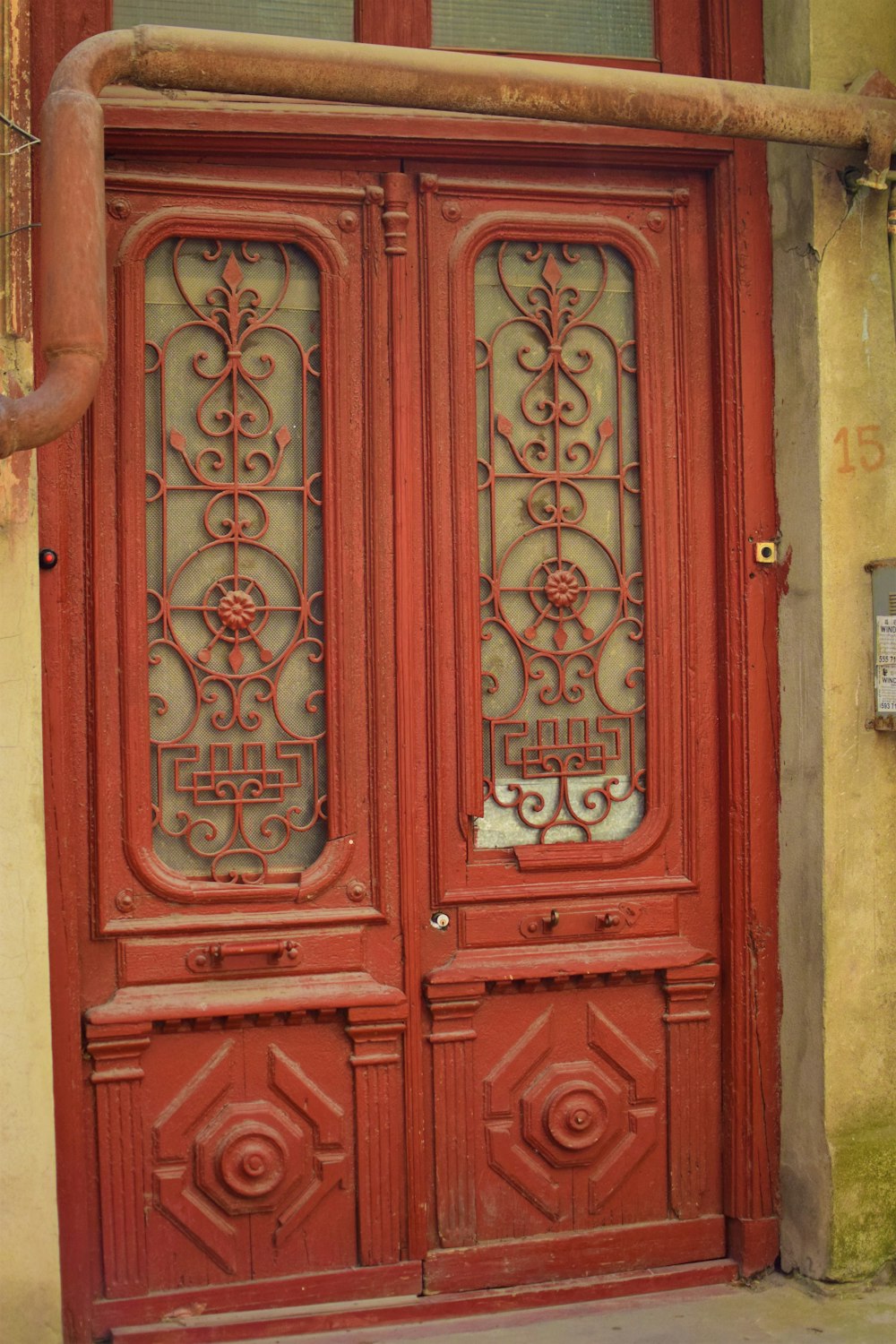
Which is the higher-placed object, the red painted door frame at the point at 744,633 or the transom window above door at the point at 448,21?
the transom window above door at the point at 448,21

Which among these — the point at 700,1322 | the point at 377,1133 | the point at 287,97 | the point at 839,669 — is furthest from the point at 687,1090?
the point at 287,97

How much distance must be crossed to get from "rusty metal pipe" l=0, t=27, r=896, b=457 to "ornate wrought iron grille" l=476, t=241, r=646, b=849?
53 centimetres

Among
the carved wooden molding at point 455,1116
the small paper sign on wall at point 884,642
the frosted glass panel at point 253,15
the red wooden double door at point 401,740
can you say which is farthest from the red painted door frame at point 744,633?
the carved wooden molding at point 455,1116

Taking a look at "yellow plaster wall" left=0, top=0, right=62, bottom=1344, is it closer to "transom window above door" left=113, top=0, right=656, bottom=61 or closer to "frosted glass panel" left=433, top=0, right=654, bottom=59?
"transom window above door" left=113, top=0, right=656, bottom=61

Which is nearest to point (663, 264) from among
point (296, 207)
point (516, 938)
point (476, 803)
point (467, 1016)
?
point (296, 207)

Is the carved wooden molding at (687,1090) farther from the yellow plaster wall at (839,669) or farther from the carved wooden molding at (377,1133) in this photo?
the carved wooden molding at (377,1133)

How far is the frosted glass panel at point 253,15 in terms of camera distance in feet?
12.2

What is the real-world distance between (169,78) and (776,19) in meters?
1.82

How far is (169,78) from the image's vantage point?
10.9 feet

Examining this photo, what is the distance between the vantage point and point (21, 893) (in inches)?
134

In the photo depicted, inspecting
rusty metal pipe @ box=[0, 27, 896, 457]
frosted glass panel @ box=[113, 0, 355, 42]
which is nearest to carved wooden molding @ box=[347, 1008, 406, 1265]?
rusty metal pipe @ box=[0, 27, 896, 457]

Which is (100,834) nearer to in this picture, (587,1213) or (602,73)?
(587,1213)

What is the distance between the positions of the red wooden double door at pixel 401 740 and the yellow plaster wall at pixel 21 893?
0.22m

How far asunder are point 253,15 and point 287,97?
49 centimetres
